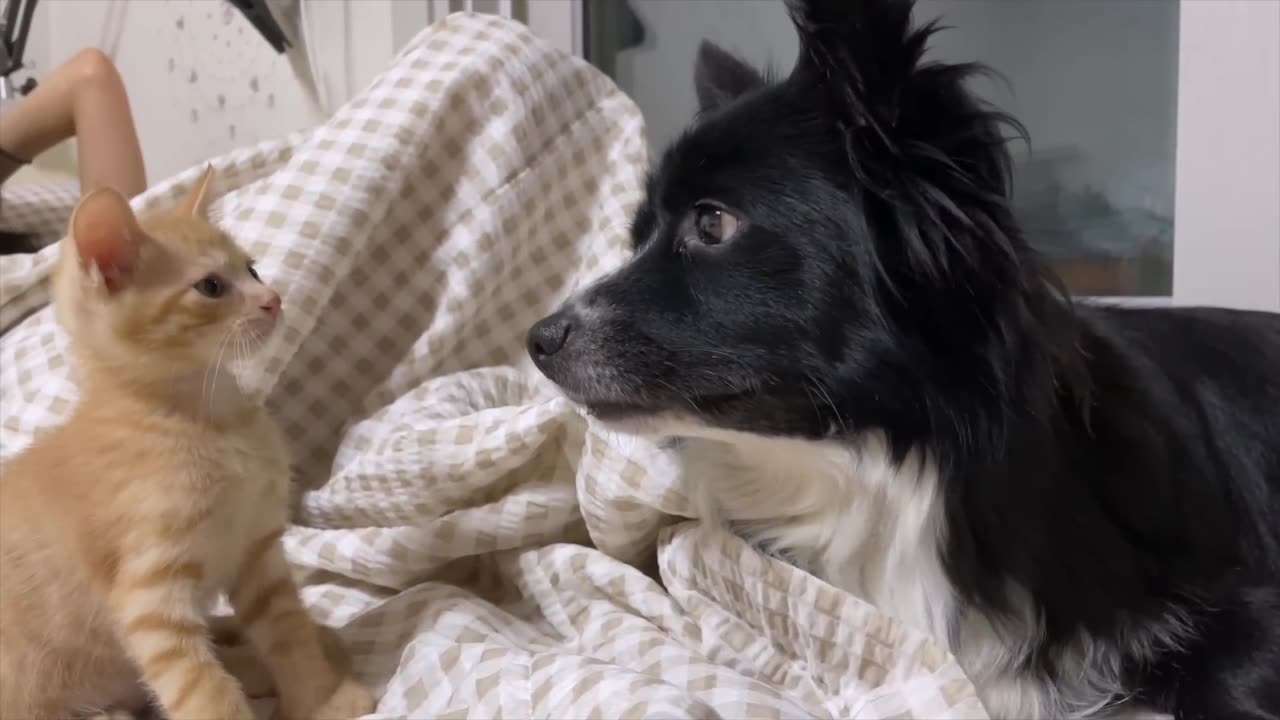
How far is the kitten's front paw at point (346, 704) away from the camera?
2.94ft

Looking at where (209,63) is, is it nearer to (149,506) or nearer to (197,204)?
(197,204)

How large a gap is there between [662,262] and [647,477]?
244 mm

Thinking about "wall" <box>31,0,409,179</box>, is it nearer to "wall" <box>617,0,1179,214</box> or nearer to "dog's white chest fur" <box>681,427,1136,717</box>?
"wall" <box>617,0,1179,214</box>

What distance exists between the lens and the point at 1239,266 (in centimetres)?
136

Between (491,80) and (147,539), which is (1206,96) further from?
(147,539)

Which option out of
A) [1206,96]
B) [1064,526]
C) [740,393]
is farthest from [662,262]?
[1206,96]

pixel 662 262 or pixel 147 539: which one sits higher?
pixel 662 262

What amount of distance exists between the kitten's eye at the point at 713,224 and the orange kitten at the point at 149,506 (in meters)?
0.42

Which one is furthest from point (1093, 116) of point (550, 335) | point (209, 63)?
point (209, 63)

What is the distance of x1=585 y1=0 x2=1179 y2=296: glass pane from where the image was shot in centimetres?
149

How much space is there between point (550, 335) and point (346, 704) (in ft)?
1.31

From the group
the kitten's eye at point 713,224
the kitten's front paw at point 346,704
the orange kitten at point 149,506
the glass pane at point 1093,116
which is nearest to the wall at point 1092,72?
the glass pane at point 1093,116

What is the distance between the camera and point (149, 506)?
0.85 m

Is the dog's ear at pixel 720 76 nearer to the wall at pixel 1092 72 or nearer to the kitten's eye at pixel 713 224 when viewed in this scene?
the kitten's eye at pixel 713 224
